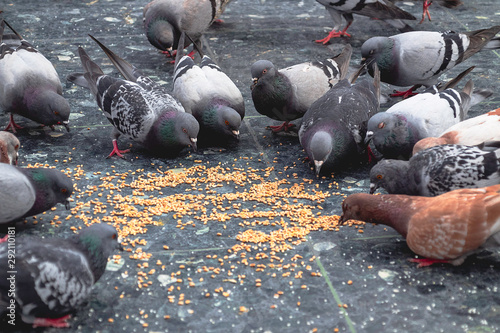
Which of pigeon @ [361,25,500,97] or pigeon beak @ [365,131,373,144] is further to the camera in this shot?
pigeon @ [361,25,500,97]

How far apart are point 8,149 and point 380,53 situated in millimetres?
3851

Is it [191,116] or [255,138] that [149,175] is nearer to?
[191,116]

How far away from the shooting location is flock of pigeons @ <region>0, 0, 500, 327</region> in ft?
12.3

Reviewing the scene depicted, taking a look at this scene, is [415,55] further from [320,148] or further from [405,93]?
[320,148]

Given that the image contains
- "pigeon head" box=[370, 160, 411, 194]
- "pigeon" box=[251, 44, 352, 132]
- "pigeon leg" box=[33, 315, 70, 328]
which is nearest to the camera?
"pigeon leg" box=[33, 315, 70, 328]


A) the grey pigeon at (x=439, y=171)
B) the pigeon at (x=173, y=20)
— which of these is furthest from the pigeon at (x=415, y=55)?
the pigeon at (x=173, y=20)

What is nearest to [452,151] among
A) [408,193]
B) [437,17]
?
[408,193]

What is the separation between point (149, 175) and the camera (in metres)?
5.53

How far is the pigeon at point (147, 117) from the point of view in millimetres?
5695

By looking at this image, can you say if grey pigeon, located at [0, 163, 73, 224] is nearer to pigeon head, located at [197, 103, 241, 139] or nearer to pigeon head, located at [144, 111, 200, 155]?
pigeon head, located at [144, 111, 200, 155]

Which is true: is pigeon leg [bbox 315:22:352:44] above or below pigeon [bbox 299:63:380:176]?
above

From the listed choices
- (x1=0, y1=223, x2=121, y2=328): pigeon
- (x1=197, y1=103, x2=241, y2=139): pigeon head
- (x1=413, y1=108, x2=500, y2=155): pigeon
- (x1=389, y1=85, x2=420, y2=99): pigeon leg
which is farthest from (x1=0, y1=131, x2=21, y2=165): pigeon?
(x1=389, y1=85, x2=420, y2=99): pigeon leg

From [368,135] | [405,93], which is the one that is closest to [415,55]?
[405,93]

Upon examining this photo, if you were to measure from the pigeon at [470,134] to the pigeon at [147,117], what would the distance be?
2.00 m
